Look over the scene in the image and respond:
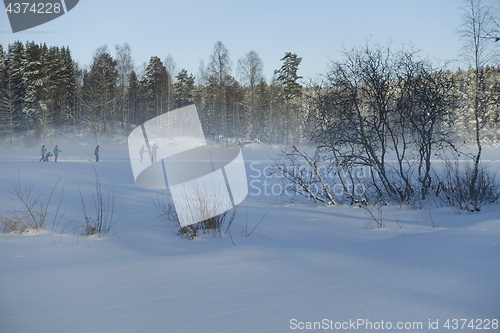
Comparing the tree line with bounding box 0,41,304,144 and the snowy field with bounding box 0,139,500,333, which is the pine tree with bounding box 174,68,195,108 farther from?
the snowy field with bounding box 0,139,500,333

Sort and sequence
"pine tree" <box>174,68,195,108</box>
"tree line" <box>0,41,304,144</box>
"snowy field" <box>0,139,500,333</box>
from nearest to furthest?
"snowy field" <box>0,139,500,333</box> < "tree line" <box>0,41,304,144</box> < "pine tree" <box>174,68,195,108</box>

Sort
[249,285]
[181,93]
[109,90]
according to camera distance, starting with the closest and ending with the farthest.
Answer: [249,285] < [109,90] < [181,93]

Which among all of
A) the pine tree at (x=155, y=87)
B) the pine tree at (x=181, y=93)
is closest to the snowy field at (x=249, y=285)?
the pine tree at (x=155, y=87)

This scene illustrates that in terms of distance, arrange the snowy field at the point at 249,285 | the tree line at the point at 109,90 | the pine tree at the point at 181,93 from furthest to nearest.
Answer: the pine tree at the point at 181,93
the tree line at the point at 109,90
the snowy field at the point at 249,285

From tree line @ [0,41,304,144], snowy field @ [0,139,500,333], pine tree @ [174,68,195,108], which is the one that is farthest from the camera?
pine tree @ [174,68,195,108]

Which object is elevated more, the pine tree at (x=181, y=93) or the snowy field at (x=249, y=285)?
the pine tree at (x=181, y=93)

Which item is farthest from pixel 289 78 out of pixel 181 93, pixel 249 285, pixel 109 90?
pixel 249 285

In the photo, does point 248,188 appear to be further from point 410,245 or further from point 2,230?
point 410,245

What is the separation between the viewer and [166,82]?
36.3 metres

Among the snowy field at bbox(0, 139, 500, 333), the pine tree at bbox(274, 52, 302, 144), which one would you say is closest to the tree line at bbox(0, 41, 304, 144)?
the pine tree at bbox(274, 52, 302, 144)

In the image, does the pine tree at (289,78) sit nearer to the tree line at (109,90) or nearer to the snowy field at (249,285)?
the tree line at (109,90)

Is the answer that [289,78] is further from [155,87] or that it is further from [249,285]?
[249,285]

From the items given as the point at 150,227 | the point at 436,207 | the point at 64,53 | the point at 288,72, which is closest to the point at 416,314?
the point at 150,227

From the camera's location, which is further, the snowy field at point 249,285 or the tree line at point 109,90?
the tree line at point 109,90
